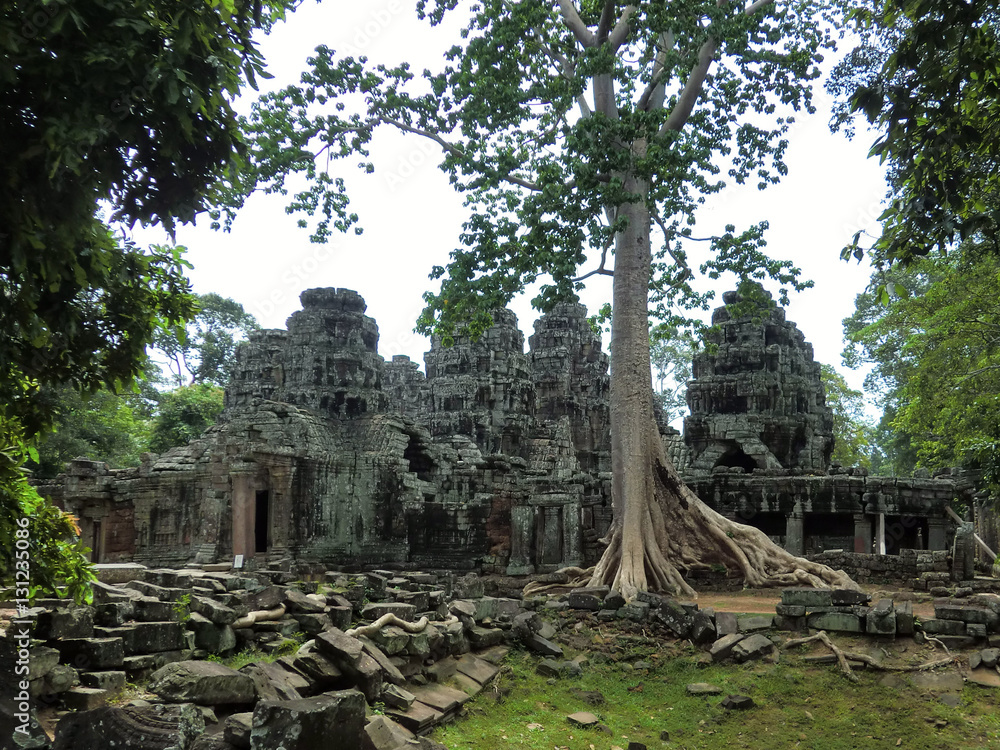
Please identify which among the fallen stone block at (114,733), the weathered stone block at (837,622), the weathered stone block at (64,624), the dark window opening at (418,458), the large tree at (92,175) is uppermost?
the large tree at (92,175)

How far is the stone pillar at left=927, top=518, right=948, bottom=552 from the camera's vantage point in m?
17.6

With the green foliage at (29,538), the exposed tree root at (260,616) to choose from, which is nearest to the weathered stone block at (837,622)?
the exposed tree root at (260,616)

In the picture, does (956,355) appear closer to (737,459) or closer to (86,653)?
(737,459)

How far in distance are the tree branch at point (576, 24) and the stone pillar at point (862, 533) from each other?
1183 centimetres

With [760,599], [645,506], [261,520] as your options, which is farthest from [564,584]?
[261,520]

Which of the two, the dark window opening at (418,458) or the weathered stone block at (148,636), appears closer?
the weathered stone block at (148,636)

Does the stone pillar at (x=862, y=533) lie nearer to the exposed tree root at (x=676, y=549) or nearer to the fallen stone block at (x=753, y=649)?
the exposed tree root at (x=676, y=549)

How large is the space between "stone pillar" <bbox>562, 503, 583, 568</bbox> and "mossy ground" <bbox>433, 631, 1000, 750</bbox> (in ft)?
22.8

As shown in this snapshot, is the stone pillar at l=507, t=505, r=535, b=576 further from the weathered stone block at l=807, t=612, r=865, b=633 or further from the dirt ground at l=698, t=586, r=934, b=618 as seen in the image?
the weathered stone block at l=807, t=612, r=865, b=633

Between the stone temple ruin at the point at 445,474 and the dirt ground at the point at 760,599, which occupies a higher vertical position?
the stone temple ruin at the point at 445,474

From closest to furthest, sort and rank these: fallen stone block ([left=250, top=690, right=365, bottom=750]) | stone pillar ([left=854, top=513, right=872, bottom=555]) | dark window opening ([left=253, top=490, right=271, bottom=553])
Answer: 1. fallen stone block ([left=250, top=690, right=365, bottom=750])
2. stone pillar ([left=854, top=513, right=872, bottom=555])
3. dark window opening ([left=253, top=490, right=271, bottom=553])

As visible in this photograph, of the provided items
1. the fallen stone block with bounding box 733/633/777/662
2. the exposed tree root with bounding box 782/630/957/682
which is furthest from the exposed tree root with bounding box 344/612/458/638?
the exposed tree root with bounding box 782/630/957/682

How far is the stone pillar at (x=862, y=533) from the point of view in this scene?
18191mm

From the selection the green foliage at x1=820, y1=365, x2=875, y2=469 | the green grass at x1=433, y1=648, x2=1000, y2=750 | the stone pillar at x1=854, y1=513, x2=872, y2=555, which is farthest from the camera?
the green foliage at x1=820, y1=365, x2=875, y2=469
